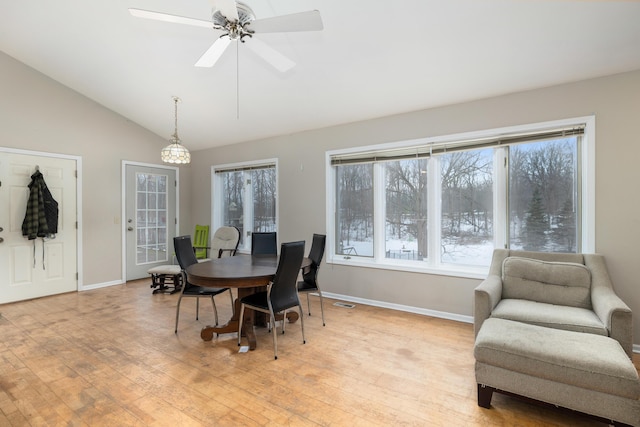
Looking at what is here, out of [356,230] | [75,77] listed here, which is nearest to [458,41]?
[356,230]

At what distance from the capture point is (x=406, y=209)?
4012mm

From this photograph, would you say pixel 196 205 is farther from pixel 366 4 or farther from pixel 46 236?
pixel 366 4

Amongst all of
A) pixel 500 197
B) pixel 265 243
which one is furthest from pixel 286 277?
pixel 500 197

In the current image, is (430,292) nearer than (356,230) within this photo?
Yes

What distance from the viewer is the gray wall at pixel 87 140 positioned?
419cm

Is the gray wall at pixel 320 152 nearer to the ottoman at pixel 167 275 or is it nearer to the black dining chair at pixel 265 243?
the black dining chair at pixel 265 243

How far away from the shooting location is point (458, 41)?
8.87 feet

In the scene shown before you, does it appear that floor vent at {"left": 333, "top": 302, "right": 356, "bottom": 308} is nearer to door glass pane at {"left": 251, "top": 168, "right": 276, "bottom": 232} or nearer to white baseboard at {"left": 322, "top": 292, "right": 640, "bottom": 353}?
white baseboard at {"left": 322, "top": 292, "right": 640, "bottom": 353}

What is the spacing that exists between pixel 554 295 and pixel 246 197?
4.51 meters

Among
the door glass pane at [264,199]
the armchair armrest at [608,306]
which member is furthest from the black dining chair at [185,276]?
the armchair armrest at [608,306]

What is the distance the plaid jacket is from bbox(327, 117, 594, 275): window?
3.95m

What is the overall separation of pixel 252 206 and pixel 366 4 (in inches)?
149

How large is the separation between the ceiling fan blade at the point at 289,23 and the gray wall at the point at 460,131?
221 centimetres

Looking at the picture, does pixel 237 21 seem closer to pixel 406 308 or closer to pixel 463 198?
pixel 463 198
